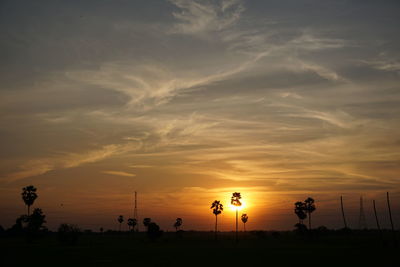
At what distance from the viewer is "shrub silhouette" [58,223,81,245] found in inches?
4679

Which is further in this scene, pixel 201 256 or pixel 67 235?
pixel 67 235

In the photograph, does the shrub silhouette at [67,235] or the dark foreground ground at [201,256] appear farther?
the shrub silhouette at [67,235]

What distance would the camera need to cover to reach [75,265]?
167 feet

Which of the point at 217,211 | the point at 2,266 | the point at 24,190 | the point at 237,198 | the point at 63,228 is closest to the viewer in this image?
the point at 2,266

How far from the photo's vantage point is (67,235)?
12056 cm

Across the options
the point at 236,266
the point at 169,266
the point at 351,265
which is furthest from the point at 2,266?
the point at 351,265

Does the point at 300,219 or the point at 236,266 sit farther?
the point at 300,219

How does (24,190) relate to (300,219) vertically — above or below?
above

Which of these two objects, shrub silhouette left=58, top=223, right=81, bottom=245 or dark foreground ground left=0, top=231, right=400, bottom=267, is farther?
shrub silhouette left=58, top=223, right=81, bottom=245

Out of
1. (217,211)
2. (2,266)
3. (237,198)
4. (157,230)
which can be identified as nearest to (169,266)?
(2,266)

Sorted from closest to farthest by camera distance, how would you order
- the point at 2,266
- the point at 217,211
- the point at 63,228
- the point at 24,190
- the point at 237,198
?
1. the point at 2,266
2. the point at 63,228
3. the point at 24,190
4. the point at 237,198
5. the point at 217,211

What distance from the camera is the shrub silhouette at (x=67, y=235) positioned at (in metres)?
119

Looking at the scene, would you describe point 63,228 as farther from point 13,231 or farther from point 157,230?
point 13,231

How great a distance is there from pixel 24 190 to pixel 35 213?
321 inches
